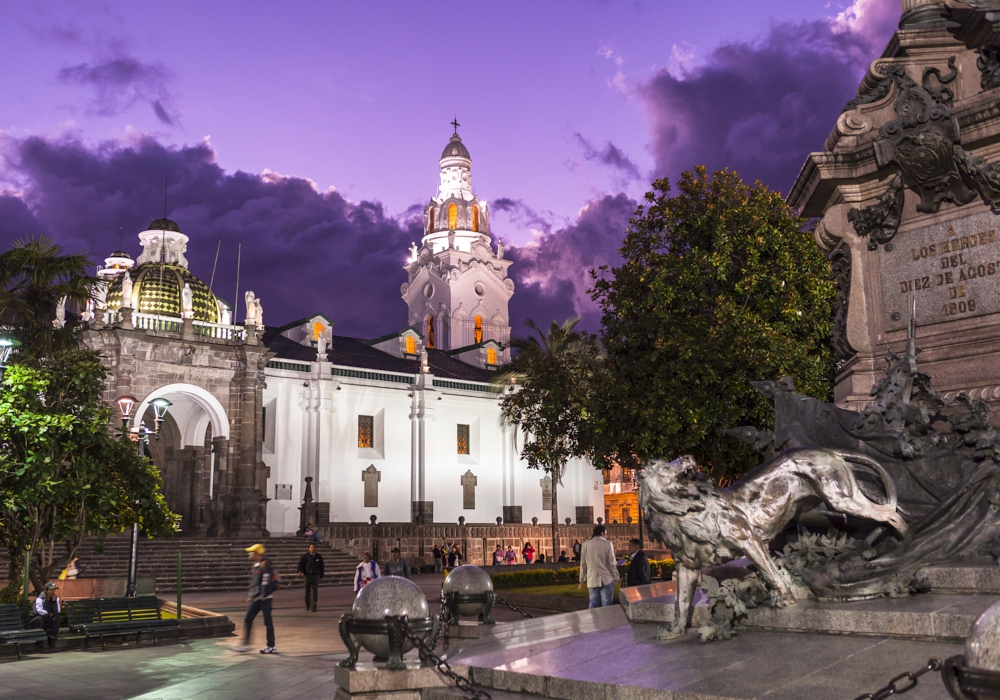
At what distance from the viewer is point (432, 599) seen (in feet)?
74.4

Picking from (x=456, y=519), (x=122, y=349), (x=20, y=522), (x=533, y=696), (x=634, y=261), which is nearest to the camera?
(x=533, y=696)

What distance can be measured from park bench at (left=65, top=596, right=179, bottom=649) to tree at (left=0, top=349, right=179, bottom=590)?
161 cm

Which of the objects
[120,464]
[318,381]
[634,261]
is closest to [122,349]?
[318,381]

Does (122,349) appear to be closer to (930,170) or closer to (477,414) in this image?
(477,414)

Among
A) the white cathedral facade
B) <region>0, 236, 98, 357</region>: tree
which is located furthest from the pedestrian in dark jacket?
the white cathedral facade

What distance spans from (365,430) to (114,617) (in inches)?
1334

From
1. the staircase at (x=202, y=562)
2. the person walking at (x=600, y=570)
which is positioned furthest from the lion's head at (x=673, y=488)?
the staircase at (x=202, y=562)

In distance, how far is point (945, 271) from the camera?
856 centimetres

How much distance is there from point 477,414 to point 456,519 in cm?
600

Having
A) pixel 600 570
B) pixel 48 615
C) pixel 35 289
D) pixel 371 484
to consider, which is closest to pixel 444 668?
pixel 600 570

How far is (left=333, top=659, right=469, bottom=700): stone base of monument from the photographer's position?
648 centimetres

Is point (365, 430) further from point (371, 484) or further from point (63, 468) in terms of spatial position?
point (63, 468)

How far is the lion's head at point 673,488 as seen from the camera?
21.0 ft

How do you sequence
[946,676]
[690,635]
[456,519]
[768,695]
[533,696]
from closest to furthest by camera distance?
[946,676]
[768,695]
[533,696]
[690,635]
[456,519]
